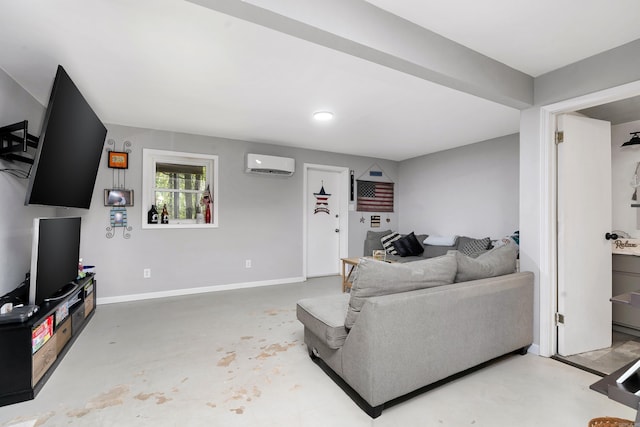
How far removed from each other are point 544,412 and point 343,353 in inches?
46.6

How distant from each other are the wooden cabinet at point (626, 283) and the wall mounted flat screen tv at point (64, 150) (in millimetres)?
4949

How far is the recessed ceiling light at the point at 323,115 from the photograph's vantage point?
3.39m

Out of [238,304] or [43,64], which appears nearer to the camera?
[43,64]

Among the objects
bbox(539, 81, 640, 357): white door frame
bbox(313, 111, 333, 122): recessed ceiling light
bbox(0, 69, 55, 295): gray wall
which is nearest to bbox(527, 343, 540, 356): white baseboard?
bbox(539, 81, 640, 357): white door frame

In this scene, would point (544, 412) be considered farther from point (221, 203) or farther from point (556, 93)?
point (221, 203)

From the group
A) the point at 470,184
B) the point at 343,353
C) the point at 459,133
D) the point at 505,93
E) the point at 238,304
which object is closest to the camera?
the point at 343,353

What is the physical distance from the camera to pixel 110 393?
1.93m

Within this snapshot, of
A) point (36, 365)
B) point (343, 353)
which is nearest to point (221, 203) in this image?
point (36, 365)

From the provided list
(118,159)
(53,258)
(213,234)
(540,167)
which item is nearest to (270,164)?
(213,234)

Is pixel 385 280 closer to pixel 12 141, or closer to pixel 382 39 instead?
pixel 382 39

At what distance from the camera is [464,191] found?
16.3ft

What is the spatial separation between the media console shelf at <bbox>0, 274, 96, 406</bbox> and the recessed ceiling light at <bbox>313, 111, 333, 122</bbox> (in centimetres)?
290

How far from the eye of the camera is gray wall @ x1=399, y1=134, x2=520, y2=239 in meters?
4.35

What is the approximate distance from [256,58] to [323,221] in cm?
366
